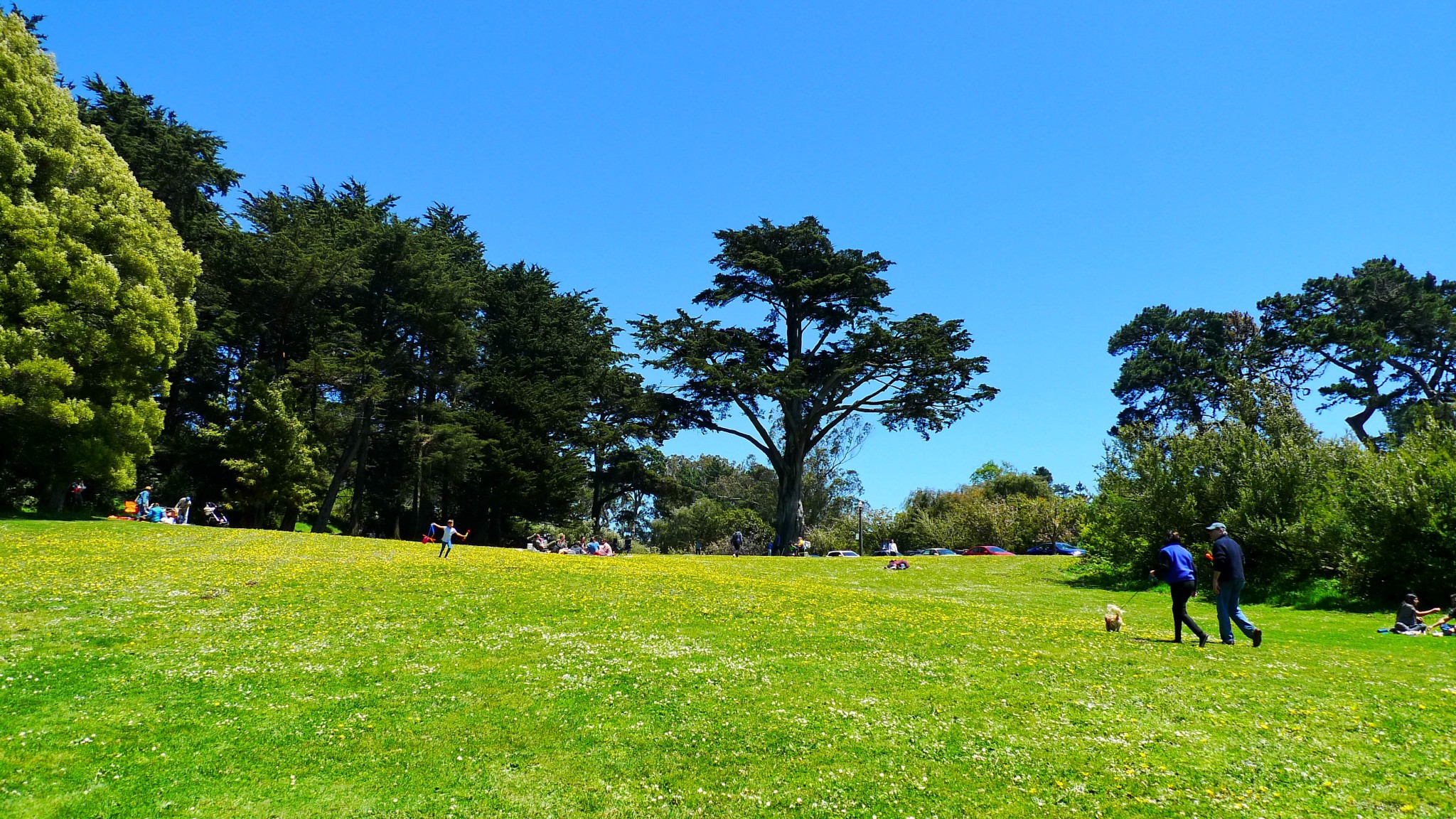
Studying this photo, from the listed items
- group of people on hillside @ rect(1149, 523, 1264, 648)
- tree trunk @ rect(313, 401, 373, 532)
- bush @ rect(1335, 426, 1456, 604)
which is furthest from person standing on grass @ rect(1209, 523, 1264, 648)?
tree trunk @ rect(313, 401, 373, 532)

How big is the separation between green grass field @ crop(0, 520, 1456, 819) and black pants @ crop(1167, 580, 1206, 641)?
428mm

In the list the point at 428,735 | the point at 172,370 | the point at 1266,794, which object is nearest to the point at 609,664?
the point at 428,735

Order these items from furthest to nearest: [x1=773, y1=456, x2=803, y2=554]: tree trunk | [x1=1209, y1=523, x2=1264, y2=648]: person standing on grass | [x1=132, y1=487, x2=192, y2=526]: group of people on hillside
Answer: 1. [x1=773, y1=456, x2=803, y2=554]: tree trunk
2. [x1=132, y1=487, x2=192, y2=526]: group of people on hillside
3. [x1=1209, y1=523, x2=1264, y2=648]: person standing on grass

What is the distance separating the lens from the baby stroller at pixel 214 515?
38.6 m

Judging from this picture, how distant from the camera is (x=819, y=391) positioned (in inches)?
2047

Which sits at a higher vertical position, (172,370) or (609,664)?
(172,370)

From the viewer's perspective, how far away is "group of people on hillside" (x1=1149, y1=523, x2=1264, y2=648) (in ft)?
45.3

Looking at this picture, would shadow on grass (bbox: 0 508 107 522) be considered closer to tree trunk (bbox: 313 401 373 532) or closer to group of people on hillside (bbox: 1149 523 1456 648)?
tree trunk (bbox: 313 401 373 532)

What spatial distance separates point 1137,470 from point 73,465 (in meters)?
42.9

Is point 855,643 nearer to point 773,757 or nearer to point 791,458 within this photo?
point 773,757

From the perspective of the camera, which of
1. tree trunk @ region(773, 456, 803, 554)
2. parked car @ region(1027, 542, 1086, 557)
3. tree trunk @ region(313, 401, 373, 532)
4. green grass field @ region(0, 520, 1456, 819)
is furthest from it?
parked car @ region(1027, 542, 1086, 557)

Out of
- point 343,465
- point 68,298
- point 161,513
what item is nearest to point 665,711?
point 68,298

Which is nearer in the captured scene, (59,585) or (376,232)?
(59,585)

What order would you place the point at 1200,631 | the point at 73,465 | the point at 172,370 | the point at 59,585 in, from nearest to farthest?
the point at 1200,631 < the point at 59,585 < the point at 73,465 < the point at 172,370
